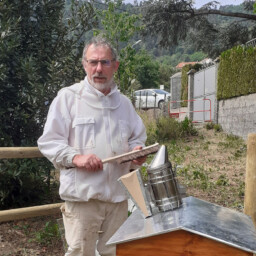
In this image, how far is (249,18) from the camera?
17922 millimetres

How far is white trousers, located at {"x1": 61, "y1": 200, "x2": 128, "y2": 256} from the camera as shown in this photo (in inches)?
103

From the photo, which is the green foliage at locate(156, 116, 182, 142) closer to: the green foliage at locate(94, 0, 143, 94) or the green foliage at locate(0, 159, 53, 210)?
the green foliage at locate(94, 0, 143, 94)

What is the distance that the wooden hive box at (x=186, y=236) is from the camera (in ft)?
5.59

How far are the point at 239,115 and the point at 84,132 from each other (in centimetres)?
989

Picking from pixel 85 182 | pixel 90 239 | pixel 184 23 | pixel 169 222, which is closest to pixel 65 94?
pixel 85 182

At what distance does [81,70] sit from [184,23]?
1324 cm

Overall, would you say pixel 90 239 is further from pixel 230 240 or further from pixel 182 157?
pixel 182 157

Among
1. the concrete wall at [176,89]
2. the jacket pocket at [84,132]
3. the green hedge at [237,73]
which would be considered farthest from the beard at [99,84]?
the concrete wall at [176,89]

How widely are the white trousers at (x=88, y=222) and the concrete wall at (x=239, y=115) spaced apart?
29.2ft

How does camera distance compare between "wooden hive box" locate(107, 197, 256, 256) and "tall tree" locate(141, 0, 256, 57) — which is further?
"tall tree" locate(141, 0, 256, 57)

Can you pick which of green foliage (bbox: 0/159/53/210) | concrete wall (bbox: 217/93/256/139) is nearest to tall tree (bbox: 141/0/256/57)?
concrete wall (bbox: 217/93/256/139)

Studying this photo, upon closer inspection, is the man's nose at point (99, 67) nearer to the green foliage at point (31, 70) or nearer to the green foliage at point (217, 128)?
the green foliage at point (31, 70)

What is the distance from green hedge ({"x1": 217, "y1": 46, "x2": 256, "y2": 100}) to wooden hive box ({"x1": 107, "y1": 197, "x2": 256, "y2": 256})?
362 inches

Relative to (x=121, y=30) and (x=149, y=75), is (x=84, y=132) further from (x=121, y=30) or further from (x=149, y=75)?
(x=149, y=75)
